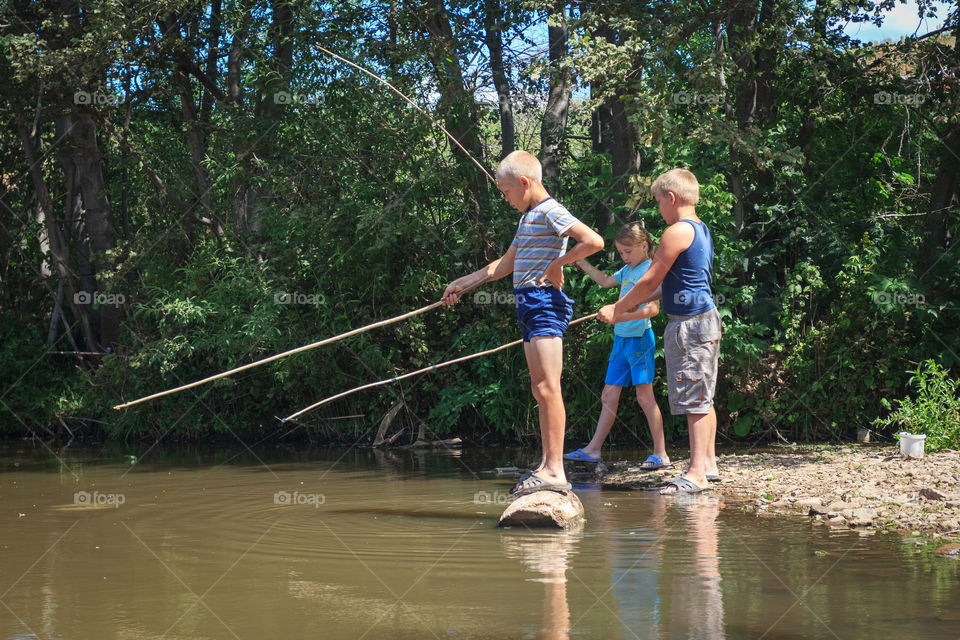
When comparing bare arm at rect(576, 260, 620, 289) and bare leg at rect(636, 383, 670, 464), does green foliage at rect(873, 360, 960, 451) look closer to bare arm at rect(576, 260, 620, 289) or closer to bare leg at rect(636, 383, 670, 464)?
bare leg at rect(636, 383, 670, 464)

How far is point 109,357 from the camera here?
11.4m

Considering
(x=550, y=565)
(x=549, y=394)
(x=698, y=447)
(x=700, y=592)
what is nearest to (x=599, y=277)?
(x=698, y=447)

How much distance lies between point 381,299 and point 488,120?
246 cm

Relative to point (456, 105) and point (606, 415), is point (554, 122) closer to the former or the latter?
point (456, 105)

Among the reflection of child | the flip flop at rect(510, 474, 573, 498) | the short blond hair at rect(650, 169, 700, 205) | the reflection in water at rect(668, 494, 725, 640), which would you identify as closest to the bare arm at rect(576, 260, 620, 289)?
the reflection of child

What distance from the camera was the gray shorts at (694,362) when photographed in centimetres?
575

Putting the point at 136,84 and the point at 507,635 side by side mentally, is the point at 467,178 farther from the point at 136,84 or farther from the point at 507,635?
the point at 507,635

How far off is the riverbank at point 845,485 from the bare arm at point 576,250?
169 cm

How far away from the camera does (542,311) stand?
5.01 m

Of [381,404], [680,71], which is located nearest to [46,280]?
[381,404]

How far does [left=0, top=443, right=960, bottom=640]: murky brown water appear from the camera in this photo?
2.96m

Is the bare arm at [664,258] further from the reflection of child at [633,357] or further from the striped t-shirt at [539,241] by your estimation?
the reflection of child at [633,357]

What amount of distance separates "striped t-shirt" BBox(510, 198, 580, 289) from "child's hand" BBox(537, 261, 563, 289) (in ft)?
0.05

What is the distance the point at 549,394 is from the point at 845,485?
78.8 inches
